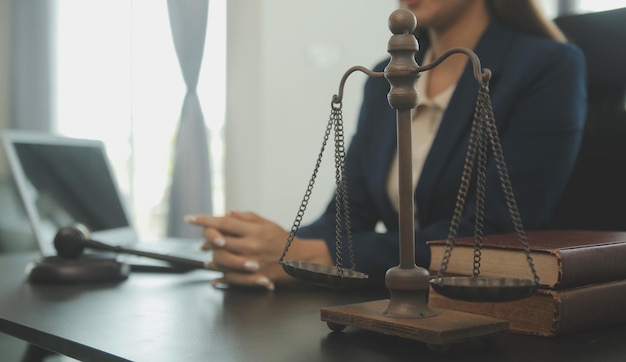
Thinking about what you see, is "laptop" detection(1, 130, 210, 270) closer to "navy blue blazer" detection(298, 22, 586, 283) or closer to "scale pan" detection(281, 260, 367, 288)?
"navy blue blazer" detection(298, 22, 586, 283)

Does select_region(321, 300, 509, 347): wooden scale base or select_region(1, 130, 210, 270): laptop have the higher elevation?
select_region(1, 130, 210, 270): laptop

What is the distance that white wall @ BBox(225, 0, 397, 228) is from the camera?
125 inches

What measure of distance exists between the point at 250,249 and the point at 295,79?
2.17 metres

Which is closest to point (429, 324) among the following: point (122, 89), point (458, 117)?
point (458, 117)

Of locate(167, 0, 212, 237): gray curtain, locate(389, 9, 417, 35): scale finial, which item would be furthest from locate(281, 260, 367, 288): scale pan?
locate(167, 0, 212, 237): gray curtain

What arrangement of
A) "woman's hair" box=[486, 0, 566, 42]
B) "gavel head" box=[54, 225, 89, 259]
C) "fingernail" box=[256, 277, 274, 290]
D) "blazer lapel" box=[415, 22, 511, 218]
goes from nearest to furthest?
"fingernail" box=[256, 277, 274, 290] < "gavel head" box=[54, 225, 89, 259] < "blazer lapel" box=[415, 22, 511, 218] < "woman's hair" box=[486, 0, 566, 42]

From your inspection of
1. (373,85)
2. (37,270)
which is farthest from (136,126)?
(37,270)

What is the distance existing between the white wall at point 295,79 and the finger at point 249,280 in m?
2.08

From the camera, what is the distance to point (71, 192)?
146cm

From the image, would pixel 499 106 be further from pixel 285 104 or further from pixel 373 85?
pixel 285 104

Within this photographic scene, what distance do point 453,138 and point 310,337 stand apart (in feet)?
2.20

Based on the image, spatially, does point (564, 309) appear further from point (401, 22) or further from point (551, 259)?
point (401, 22)

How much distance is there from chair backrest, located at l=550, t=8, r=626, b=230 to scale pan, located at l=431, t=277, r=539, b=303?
0.92m

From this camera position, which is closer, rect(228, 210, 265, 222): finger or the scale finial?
the scale finial
